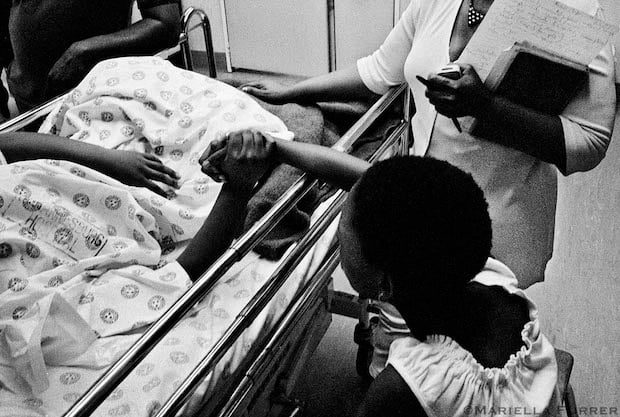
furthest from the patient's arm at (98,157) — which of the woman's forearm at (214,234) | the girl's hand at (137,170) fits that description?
the woman's forearm at (214,234)

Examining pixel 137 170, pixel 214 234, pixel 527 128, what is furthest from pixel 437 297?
pixel 137 170

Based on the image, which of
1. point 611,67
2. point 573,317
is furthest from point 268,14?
point 611,67

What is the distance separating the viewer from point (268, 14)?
4441 millimetres

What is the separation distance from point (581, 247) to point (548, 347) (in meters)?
1.86

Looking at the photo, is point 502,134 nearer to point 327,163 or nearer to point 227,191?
point 327,163

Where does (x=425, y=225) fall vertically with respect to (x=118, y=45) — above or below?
above

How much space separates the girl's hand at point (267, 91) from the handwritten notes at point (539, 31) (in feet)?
2.44

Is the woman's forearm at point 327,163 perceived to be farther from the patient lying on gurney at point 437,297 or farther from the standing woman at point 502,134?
the patient lying on gurney at point 437,297

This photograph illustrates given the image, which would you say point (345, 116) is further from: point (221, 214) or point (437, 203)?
point (437, 203)

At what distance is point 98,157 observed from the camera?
1.59 metres

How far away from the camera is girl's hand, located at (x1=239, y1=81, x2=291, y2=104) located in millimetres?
1918

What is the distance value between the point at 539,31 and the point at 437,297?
66 cm

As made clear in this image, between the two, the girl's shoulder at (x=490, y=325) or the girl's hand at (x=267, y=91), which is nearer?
the girl's shoulder at (x=490, y=325)

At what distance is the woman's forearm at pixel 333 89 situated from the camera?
1801 millimetres
